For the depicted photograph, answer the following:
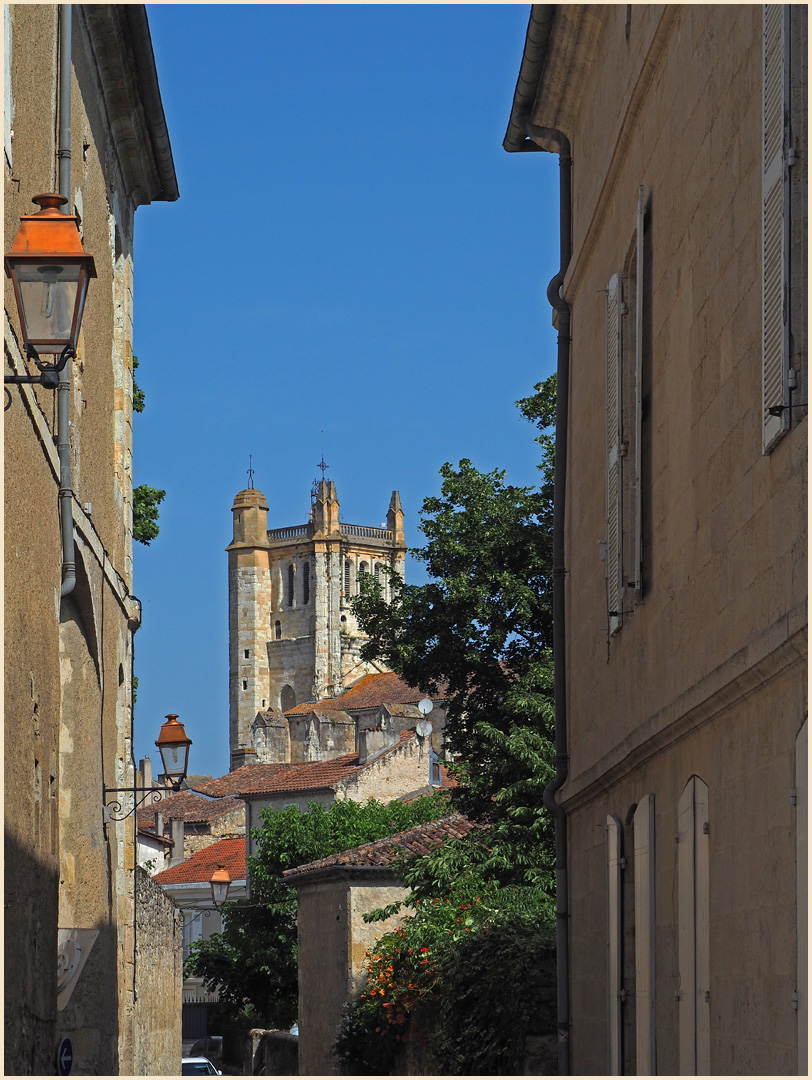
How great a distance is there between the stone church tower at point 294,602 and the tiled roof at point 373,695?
14.9 m

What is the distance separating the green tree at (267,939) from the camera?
47.0m

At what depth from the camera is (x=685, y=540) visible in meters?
8.23

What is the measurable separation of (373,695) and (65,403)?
104 m

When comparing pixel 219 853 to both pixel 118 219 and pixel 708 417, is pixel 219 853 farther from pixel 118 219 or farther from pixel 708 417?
pixel 708 417

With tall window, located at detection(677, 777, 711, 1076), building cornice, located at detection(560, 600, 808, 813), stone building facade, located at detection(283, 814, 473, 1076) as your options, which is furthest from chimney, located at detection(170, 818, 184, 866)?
tall window, located at detection(677, 777, 711, 1076)

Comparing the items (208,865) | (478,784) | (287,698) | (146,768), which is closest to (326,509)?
(287,698)

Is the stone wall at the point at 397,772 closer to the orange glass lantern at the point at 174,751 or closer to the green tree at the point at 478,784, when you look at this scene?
the green tree at the point at 478,784

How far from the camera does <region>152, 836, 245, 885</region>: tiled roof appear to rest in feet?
234

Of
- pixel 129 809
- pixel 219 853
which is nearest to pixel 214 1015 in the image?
pixel 219 853

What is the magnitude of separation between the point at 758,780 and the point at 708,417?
1.91 metres

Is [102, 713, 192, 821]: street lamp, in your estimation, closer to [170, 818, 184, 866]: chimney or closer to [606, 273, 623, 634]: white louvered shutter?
[606, 273, 623, 634]: white louvered shutter

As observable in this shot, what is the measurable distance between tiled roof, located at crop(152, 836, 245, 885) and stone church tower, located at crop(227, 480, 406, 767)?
63.4m

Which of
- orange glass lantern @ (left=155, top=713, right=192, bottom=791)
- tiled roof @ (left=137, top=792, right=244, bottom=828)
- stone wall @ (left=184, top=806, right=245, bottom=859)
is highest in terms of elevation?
orange glass lantern @ (left=155, top=713, right=192, bottom=791)

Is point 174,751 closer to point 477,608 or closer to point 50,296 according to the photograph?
point 477,608
